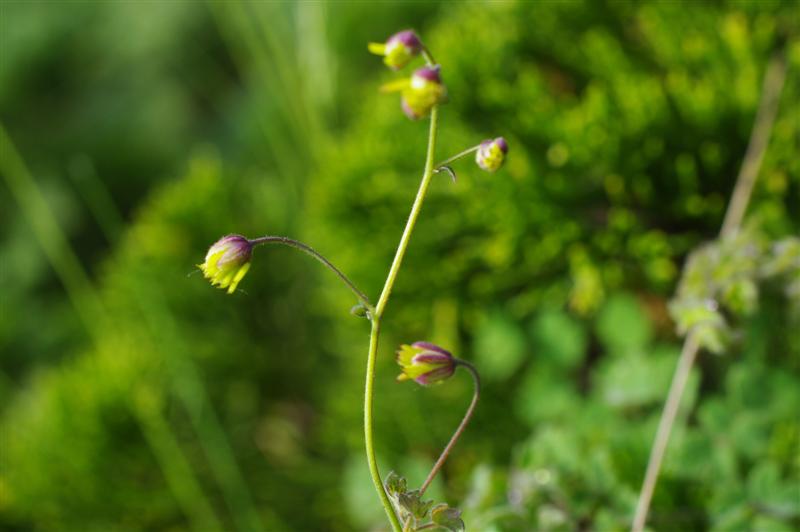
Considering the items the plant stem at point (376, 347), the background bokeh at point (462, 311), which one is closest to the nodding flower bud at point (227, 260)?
the plant stem at point (376, 347)

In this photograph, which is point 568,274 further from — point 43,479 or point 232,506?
point 43,479

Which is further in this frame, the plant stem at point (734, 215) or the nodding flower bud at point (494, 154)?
the plant stem at point (734, 215)

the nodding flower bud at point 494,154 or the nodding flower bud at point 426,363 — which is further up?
the nodding flower bud at point 494,154

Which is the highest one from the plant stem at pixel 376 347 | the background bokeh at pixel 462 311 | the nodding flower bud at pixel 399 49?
the background bokeh at pixel 462 311

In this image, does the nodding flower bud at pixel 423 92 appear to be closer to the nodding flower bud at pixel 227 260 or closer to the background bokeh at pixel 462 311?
the nodding flower bud at pixel 227 260

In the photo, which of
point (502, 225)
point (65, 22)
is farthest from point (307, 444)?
point (65, 22)

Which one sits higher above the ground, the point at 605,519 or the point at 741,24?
the point at 741,24

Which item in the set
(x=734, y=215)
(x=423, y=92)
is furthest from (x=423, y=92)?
(x=734, y=215)
